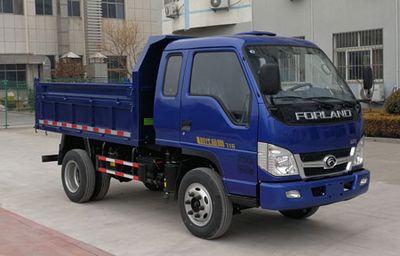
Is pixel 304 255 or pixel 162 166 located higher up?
pixel 162 166

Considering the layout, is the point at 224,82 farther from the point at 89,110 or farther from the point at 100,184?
the point at 100,184

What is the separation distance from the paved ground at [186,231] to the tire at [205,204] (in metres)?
0.17

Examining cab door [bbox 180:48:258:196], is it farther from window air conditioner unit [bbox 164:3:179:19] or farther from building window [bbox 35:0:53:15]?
building window [bbox 35:0:53:15]

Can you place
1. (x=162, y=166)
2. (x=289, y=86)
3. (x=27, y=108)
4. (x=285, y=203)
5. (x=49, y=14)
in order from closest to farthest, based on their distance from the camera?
(x=285, y=203)
(x=289, y=86)
(x=162, y=166)
(x=27, y=108)
(x=49, y=14)

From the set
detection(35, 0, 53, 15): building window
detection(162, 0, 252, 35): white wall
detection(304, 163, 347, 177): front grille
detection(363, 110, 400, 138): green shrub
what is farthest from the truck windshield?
detection(35, 0, 53, 15): building window

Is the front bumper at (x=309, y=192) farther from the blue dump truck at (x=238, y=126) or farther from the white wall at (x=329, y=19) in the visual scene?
the white wall at (x=329, y=19)

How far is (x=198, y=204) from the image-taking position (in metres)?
6.66

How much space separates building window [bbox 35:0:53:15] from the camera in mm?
51119

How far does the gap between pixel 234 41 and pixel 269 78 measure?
856 mm

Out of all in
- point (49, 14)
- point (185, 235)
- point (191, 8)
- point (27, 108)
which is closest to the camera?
point (185, 235)

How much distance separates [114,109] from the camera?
791 cm

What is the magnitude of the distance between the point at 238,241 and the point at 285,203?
3.31 ft

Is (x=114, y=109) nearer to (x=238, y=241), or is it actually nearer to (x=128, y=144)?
(x=128, y=144)

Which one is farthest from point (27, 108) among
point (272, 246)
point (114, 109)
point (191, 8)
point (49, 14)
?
point (272, 246)
